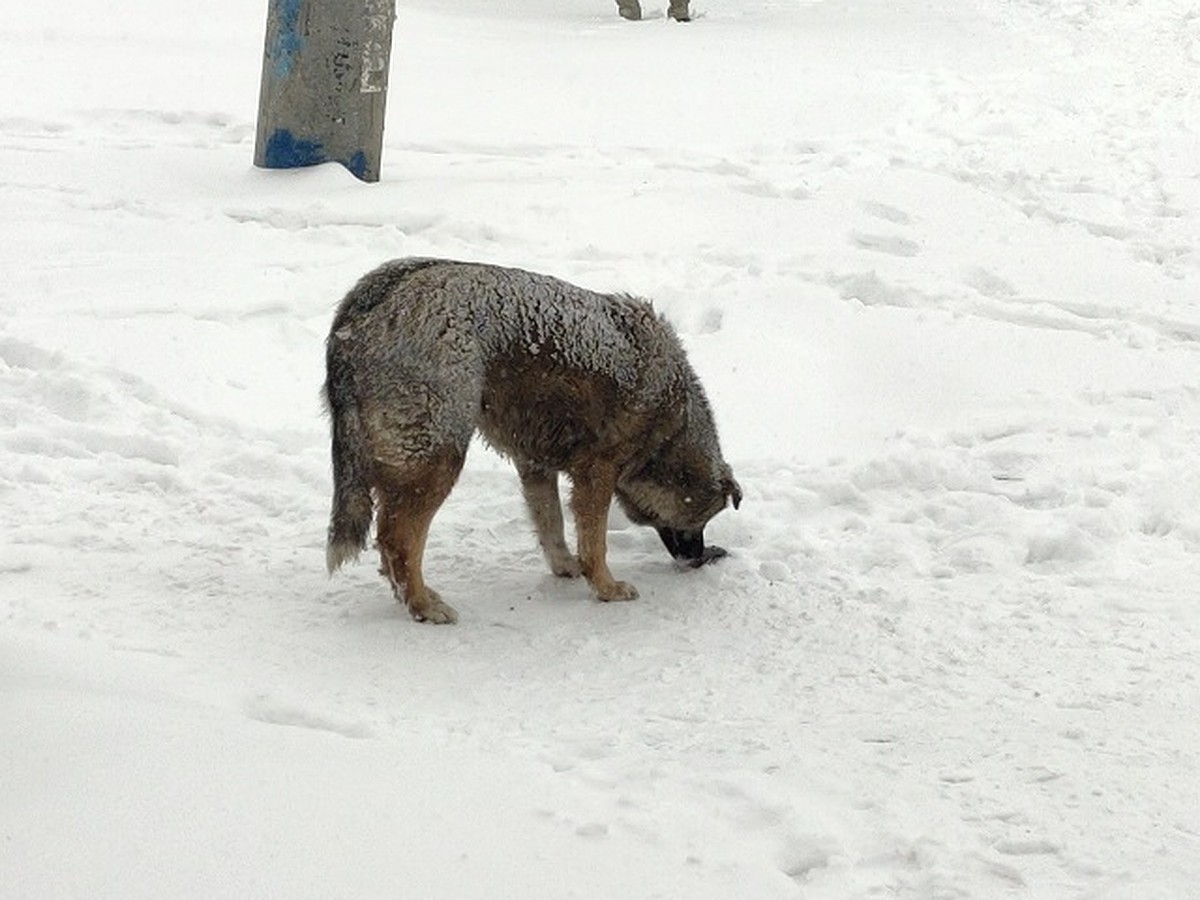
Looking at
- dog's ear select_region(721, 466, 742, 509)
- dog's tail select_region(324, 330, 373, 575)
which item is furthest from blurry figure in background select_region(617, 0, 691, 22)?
dog's tail select_region(324, 330, 373, 575)

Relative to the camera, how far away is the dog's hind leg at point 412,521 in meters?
5.83

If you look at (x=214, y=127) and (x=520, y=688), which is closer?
(x=520, y=688)

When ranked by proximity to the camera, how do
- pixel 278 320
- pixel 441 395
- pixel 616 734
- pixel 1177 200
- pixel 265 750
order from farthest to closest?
pixel 1177 200 < pixel 278 320 < pixel 441 395 < pixel 616 734 < pixel 265 750

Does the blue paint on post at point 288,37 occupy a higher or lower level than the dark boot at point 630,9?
lower

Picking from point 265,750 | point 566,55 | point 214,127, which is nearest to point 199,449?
point 265,750

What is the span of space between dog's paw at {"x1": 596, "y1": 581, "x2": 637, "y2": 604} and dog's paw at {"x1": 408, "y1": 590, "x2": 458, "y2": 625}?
26.9 inches

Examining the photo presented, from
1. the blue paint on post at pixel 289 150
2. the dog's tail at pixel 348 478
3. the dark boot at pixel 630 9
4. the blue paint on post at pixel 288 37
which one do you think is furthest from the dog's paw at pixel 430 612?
the dark boot at pixel 630 9

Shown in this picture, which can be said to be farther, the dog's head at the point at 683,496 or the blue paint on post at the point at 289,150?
the blue paint on post at the point at 289,150

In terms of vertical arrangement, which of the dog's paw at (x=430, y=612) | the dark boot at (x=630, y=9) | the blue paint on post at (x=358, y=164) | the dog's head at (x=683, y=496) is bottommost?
the dog's paw at (x=430, y=612)

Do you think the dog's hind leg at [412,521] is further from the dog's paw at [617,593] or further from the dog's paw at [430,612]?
the dog's paw at [617,593]

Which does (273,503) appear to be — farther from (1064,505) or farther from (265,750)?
(1064,505)

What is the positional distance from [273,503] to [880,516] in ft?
9.12

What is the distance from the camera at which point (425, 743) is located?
15.5ft

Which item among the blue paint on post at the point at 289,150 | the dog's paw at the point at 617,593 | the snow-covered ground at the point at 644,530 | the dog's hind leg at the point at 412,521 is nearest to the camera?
the snow-covered ground at the point at 644,530
